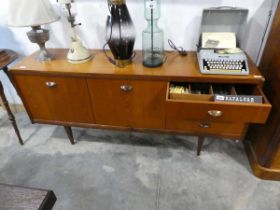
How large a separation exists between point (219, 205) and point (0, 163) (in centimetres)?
150

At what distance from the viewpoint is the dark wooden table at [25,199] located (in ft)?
1.79

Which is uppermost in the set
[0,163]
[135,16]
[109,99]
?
[135,16]

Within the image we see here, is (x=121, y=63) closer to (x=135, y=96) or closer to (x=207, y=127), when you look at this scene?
(x=135, y=96)

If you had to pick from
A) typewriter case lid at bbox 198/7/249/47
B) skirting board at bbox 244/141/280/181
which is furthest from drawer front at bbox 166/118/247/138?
typewriter case lid at bbox 198/7/249/47

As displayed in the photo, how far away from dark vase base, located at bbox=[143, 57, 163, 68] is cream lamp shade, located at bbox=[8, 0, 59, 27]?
0.60 meters

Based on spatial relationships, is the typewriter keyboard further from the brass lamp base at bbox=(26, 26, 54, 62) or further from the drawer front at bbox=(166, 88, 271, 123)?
the brass lamp base at bbox=(26, 26, 54, 62)

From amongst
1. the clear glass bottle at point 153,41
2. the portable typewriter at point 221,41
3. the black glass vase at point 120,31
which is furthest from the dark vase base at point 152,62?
the portable typewriter at point 221,41

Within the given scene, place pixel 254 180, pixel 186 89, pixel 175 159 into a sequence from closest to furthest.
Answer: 1. pixel 186 89
2. pixel 254 180
3. pixel 175 159

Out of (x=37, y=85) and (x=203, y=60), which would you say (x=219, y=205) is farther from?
(x=37, y=85)

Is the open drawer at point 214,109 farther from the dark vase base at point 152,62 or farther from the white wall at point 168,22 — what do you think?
the white wall at point 168,22

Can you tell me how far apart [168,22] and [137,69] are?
0.41 metres

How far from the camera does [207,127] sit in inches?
49.2

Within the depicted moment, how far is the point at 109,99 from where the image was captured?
127cm

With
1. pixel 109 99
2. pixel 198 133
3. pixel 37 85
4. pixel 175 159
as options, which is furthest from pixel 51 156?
pixel 198 133
